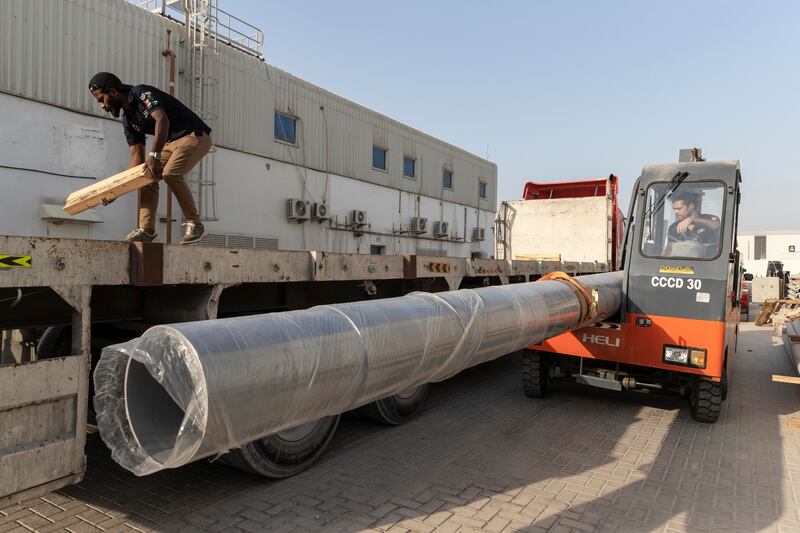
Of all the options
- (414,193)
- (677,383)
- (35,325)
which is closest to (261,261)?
(35,325)

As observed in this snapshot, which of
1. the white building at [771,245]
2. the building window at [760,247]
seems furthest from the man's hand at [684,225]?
the building window at [760,247]

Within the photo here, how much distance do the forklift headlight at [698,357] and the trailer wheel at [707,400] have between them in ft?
0.87

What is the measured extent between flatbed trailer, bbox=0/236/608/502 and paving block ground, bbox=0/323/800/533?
1039 mm

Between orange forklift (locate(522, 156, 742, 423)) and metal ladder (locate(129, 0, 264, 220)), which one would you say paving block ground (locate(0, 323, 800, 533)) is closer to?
orange forklift (locate(522, 156, 742, 423))

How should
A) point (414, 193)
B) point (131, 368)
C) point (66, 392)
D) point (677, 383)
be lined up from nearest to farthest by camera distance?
point (131, 368) < point (66, 392) < point (677, 383) < point (414, 193)

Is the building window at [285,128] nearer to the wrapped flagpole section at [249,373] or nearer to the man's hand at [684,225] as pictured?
the man's hand at [684,225]

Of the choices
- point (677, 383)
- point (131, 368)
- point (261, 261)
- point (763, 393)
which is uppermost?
point (261, 261)

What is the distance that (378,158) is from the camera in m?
19.2

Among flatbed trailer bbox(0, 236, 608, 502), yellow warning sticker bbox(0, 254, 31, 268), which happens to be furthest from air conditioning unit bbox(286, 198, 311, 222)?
yellow warning sticker bbox(0, 254, 31, 268)

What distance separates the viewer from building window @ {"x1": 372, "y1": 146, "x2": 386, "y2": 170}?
18938 millimetres

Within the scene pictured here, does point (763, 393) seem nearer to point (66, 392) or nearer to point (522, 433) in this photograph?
point (522, 433)

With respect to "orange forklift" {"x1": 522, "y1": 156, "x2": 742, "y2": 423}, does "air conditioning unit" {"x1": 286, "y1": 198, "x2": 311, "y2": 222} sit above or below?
above

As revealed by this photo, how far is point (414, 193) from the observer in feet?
69.2

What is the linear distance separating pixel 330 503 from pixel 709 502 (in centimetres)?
288
